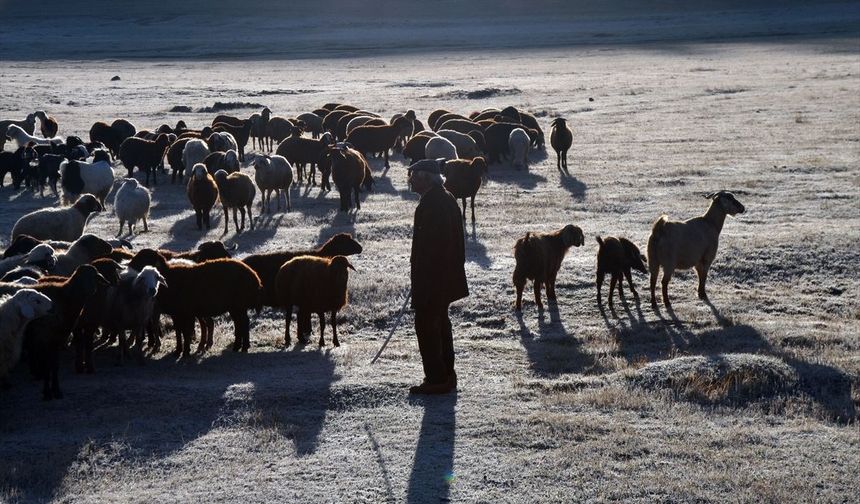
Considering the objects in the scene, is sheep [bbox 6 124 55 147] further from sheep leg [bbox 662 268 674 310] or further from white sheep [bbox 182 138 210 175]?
sheep leg [bbox 662 268 674 310]

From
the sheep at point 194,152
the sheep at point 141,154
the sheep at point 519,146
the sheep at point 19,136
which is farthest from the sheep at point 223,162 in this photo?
the sheep at point 19,136

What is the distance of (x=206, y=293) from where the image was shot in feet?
37.6

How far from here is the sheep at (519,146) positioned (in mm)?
25406

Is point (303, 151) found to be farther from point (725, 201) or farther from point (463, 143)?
point (725, 201)

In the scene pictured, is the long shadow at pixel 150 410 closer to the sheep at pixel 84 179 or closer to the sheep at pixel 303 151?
the sheep at pixel 84 179

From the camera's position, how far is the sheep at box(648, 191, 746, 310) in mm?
13305

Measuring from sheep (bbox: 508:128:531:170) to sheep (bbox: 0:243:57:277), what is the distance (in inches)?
571

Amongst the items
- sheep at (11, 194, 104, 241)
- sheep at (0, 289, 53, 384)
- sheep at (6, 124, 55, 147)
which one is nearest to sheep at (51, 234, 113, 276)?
sheep at (0, 289, 53, 384)

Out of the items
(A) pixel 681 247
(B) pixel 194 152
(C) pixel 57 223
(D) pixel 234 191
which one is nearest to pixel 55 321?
(C) pixel 57 223

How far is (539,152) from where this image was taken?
2831 centimetres

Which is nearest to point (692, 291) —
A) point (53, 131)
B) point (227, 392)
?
point (227, 392)

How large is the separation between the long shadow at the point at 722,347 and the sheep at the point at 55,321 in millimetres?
5626

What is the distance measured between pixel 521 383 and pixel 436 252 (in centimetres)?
171

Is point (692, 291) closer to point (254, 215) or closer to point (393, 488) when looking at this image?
point (393, 488)
